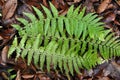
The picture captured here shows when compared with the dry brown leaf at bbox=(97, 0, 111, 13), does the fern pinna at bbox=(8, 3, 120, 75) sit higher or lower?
lower

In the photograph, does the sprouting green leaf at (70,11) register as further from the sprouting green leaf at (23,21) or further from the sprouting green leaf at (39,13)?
the sprouting green leaf at (23,21)

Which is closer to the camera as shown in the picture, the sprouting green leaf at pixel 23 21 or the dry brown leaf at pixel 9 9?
the sprouting green leaf at pixel 23 21

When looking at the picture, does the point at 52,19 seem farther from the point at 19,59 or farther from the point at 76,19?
the point at 19,59

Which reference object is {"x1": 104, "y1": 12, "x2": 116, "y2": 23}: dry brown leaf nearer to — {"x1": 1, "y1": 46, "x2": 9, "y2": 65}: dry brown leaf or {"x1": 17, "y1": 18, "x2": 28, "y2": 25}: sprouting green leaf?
{"x1": 17, "y1": 18, "x2": 28, "y2": 25}: sprouting green leaf

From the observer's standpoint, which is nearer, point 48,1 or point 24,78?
point 24,78

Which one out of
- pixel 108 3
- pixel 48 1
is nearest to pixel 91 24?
pixel 108 3

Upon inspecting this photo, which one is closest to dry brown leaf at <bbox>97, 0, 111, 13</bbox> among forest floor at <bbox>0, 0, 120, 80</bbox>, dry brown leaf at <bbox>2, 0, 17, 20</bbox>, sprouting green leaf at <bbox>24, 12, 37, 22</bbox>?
forest floor at <bbox>0, 0, 120, 80</bbox>

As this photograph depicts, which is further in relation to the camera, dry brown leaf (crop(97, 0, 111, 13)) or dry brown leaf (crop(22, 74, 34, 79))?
dry brown leaf (crop(97, 0, 111, 13))

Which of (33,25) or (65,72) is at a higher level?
(33,25)

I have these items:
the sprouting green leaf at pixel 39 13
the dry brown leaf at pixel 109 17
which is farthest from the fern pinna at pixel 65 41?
the dry brown leaf at pixel 109 17
